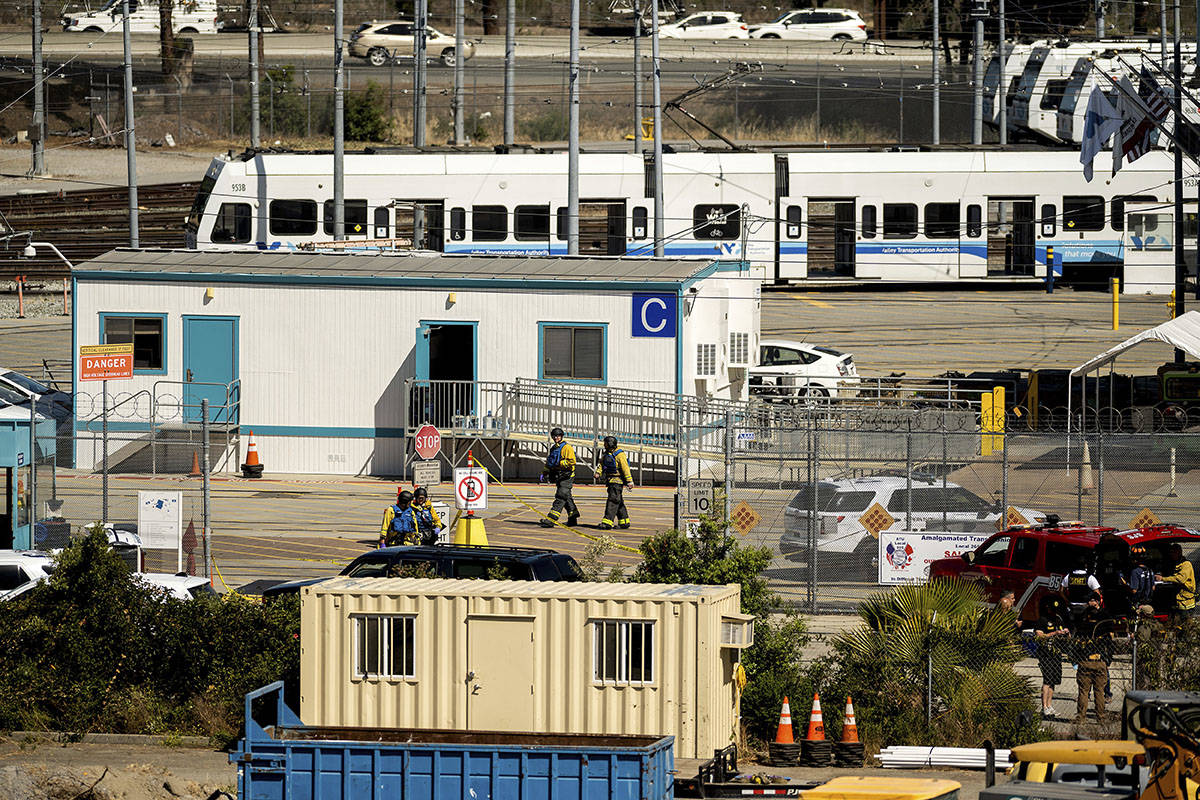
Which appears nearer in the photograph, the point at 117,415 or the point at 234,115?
the point at 117,415

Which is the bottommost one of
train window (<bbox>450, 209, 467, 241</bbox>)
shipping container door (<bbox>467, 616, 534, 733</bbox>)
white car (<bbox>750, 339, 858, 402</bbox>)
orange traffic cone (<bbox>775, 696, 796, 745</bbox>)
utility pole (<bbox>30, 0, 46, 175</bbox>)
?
orange traffic cone (<bbox>775, 696, 796, 745</bbox>)

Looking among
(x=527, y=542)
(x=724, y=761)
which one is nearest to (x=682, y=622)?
(x=724, y=761)

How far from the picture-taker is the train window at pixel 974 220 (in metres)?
45.0

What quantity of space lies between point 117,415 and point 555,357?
7.87 metres

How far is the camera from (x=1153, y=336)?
95.9 ft

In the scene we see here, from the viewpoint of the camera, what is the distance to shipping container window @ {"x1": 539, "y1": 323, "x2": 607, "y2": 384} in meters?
31.7

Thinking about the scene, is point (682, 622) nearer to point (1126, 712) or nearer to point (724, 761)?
point (724, 761)

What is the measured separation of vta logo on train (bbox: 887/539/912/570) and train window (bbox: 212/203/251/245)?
27129 millimetres

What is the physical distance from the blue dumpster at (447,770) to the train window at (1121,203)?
33.6m

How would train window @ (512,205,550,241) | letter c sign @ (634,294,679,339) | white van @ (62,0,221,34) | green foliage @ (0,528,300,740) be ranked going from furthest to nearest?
white van @ (62,0,221,34) < train window @ (512,205,550,241) < letter c sign @ (634,294,679,339) < green foliage @ (0,528,300,740)

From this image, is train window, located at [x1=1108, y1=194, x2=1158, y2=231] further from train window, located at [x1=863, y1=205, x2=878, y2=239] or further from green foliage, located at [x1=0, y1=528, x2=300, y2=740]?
green foliage, located at [x1=0, y1=528, x2=300, y2=740]

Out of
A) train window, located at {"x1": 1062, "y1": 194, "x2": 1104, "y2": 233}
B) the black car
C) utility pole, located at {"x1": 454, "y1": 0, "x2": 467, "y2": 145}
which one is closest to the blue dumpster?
the black car

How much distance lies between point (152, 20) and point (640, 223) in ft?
125

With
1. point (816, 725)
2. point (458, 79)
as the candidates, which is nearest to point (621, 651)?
point (816, 725)
